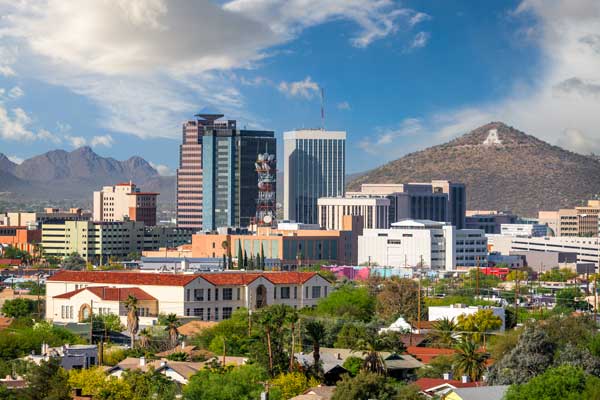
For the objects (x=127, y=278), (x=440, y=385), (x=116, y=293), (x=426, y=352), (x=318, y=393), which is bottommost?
(x=318, y=393)

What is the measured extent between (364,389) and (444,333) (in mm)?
33411

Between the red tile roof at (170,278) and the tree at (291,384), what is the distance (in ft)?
142

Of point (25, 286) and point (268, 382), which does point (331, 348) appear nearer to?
point (268, 382)

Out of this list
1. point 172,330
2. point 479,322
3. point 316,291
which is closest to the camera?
point 172,330

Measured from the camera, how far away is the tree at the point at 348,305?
338ft

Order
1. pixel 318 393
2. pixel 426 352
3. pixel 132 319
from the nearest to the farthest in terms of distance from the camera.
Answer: pixel 318 393, pixel 426 352, pixel 132 319

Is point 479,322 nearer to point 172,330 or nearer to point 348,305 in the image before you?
point 348,305

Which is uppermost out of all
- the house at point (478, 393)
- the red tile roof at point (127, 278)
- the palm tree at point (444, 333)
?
the red tile roof at point (127, 278)

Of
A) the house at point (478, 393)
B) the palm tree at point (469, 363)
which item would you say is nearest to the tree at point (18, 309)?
the palm tree at point (469, 363)

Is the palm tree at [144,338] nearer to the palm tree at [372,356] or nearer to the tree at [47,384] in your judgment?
the palm tree at [372,356]

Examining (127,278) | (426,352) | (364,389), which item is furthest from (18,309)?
(364,389)

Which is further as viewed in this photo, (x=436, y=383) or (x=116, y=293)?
(x=116, y=293)

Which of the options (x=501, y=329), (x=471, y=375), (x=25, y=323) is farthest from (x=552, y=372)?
(x=25, y=323)

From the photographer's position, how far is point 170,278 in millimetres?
108000
